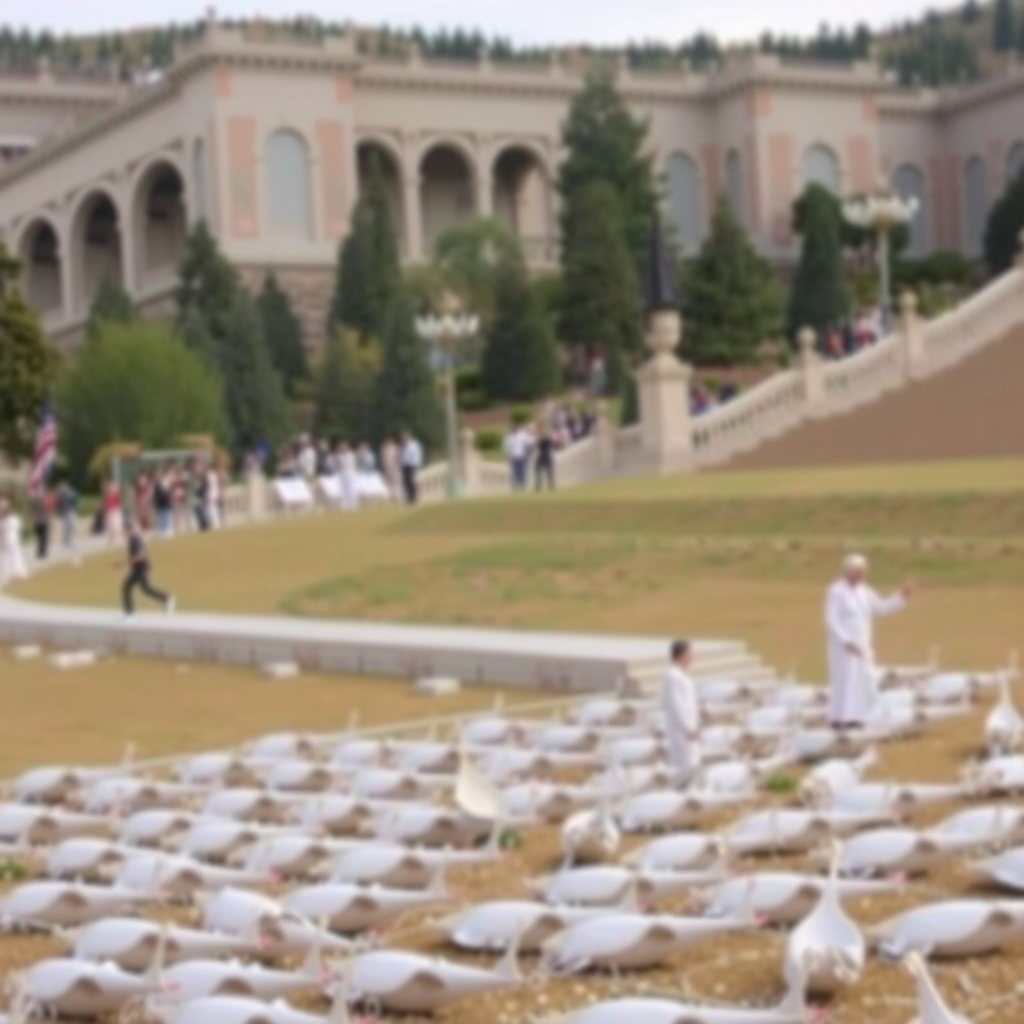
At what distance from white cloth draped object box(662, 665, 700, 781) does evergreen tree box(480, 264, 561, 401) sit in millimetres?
49106

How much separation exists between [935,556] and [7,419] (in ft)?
96.5

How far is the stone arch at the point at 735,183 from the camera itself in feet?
288

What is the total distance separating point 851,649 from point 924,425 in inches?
1091

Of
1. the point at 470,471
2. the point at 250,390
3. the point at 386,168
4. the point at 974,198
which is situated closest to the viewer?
the point at 470,471

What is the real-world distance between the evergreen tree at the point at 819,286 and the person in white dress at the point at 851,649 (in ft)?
169

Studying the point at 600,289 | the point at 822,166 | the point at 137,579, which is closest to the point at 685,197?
the point at 822,166

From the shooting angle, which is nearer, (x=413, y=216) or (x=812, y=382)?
(x=812, y=382)

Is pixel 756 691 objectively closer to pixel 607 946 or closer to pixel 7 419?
pixel 607 946

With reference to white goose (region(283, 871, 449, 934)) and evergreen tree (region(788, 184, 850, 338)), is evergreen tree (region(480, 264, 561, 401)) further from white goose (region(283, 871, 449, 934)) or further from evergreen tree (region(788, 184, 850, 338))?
white goose (region(283, 871, 449, 934))

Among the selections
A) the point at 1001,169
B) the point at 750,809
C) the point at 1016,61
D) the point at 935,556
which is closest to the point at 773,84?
the point at 1001,169

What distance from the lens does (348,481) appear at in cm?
4475

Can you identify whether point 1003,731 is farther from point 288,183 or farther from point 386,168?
point 386,168

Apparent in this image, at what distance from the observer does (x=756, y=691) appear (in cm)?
1812

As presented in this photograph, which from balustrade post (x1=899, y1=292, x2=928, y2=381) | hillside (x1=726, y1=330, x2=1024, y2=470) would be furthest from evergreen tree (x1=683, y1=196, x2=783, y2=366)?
hillside (x1=726, y1=330, x2=1024, y2=470)
